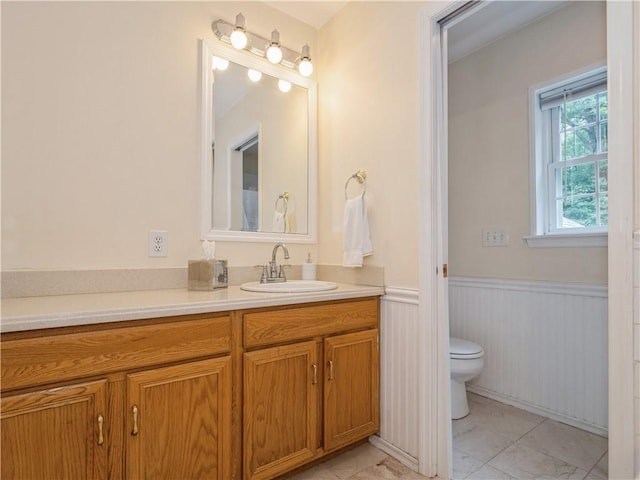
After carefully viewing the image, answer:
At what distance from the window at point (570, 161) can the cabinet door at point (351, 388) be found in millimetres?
1333

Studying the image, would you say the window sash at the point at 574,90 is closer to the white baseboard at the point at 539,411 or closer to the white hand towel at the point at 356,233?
the white hand towel at the point at 356,233

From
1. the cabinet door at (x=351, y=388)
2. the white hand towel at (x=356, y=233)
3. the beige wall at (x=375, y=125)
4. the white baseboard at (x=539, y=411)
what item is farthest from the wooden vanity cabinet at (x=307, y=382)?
the white baseboard at (x=539, y=411)

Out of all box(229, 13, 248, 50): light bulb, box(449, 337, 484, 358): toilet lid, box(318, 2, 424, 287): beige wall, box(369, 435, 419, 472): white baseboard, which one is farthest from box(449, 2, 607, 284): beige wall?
box(229, 13, 248, 50): light bulb

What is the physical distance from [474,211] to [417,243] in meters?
1.17

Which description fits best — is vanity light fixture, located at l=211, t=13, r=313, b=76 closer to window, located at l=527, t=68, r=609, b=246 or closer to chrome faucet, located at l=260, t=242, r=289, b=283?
chrome faucet, located at l=260, t=242, r=289, b=283

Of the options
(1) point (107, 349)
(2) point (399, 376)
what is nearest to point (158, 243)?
(1) point (107, 349)

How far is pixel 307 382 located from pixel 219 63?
1.66m

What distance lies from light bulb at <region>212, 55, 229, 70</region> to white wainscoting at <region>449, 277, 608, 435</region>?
2104mm

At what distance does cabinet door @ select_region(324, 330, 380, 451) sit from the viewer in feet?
5.04

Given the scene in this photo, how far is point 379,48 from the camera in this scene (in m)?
1.82

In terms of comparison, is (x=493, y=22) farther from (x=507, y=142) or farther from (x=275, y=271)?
(x=275, y=271)

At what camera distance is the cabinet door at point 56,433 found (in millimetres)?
912

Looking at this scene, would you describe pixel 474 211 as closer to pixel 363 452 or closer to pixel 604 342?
pixel 604 342

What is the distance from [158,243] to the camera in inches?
63.7
